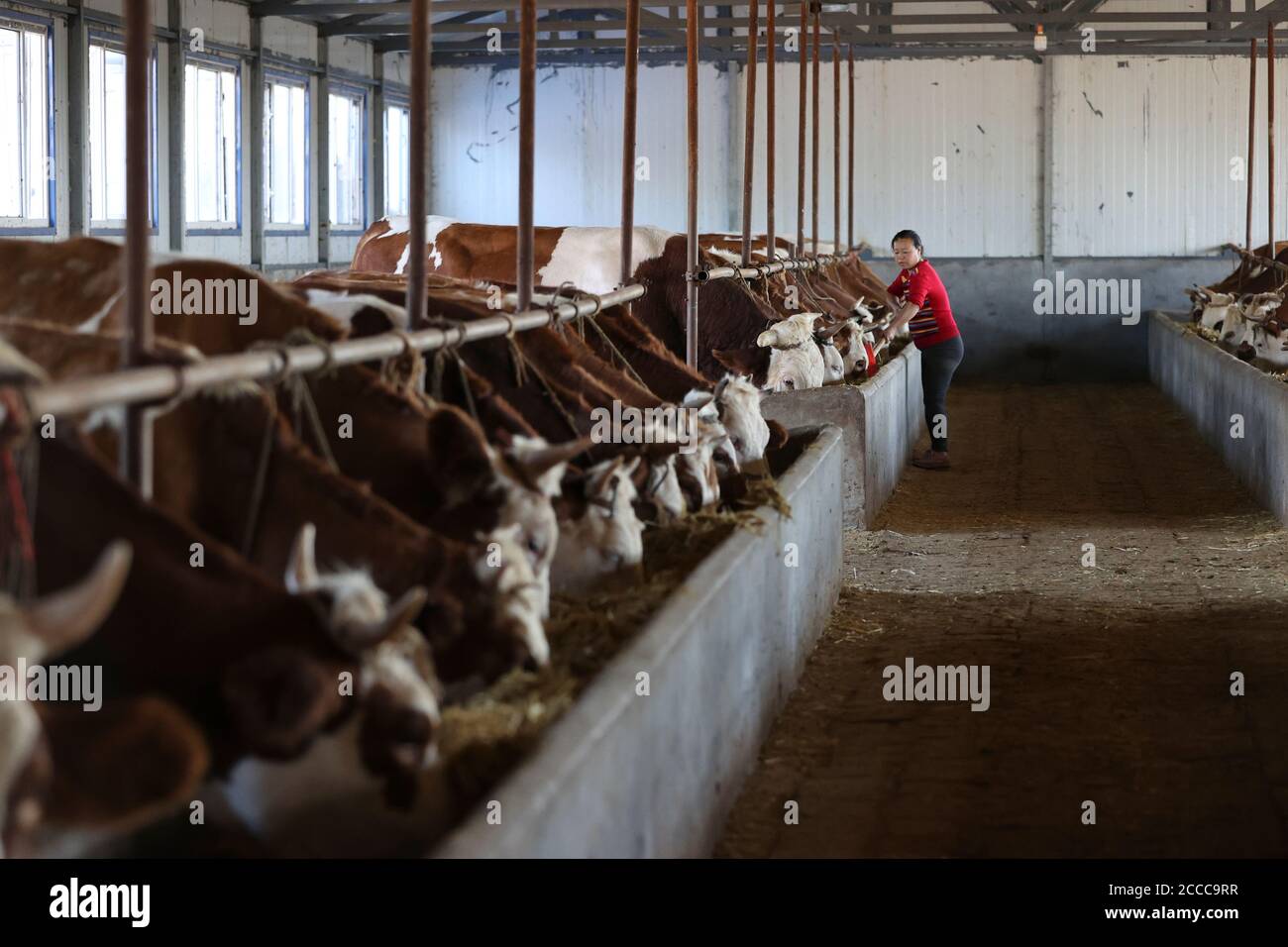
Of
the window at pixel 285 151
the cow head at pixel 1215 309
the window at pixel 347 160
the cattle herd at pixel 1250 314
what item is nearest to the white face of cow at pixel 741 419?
the cattle herd at pixel 1250 314

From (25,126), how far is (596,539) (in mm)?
8718

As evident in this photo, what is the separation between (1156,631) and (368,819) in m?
4.88

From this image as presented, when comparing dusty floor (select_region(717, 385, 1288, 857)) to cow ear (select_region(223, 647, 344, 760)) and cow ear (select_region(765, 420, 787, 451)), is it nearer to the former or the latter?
cow ear (select_region(765, 420, 787, 451))

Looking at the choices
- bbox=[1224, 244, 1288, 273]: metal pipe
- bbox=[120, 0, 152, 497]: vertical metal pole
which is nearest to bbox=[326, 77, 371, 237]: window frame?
bbox=[1224, 244, 1288, 273]: metal pipe

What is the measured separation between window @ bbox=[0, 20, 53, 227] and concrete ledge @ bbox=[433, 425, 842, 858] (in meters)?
7.68

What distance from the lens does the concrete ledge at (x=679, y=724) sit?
9.52 feet

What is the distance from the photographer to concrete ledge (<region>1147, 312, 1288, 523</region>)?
10.1 metres

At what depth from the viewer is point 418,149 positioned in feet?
17.5

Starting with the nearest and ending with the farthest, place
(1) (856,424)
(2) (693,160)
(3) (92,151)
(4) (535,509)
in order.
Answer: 1. (4) (535,509)
2. (2) (693,160)
3. (1) (856,424)
4. (3) (92,151)

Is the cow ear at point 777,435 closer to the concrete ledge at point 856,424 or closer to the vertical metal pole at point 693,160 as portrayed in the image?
the vertical metal pole at point 693,160

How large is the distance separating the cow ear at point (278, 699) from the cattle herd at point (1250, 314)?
1284cm

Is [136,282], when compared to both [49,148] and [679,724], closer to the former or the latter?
[679,724]

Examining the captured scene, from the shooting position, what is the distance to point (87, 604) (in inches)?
95.3

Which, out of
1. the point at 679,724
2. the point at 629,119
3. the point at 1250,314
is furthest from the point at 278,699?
the point at 1250,314
